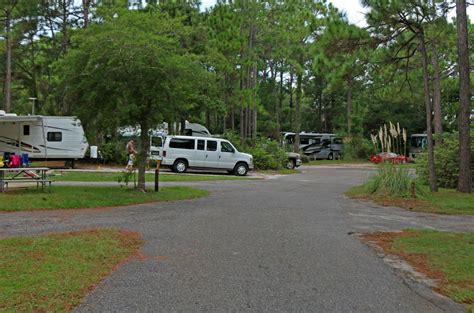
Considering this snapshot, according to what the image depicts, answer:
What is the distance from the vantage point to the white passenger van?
83.1 ft

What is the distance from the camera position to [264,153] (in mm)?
30828

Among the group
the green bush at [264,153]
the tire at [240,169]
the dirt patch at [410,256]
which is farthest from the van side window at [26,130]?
the dirt patch at [410,256]

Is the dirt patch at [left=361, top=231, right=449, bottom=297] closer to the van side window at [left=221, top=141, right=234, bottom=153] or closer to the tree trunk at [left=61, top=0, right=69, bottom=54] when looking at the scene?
the van side window at [left=221, top=141, right=234, bottom=153]

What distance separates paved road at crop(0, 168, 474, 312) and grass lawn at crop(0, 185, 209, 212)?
696mm

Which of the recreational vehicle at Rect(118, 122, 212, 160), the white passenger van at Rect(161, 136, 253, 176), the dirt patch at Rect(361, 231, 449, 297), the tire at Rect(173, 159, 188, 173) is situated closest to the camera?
the dirt patch at Rect(361, 231, 449, 297)

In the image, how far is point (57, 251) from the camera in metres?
6.60

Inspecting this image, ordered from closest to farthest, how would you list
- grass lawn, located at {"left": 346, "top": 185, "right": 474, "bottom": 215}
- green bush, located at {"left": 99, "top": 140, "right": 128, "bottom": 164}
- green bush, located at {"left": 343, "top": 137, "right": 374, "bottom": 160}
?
grass lawn, located at {"left": 346, "top": 185, "right": 474, "bottom": 215}, green bush, located at {"left": 99, "top": 140, "right": 128, "bottom": 164}, green bush, located at {"left": 343, "top": 137, "right": 374, "bottom": 160}

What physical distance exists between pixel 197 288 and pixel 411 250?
3.98 meters

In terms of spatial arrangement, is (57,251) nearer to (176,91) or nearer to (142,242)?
(142,242)

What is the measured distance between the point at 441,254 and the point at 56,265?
5.25 m

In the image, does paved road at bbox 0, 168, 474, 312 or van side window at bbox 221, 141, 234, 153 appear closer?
paved road at bbox 0, 168, 474, 312

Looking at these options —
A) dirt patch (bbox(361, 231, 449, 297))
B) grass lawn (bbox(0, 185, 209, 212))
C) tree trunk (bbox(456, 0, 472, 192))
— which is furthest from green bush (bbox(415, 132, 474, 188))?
dirt patch (bbox(361, 231, 449, 297))

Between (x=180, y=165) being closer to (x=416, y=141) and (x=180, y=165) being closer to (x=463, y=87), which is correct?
(x=463, y=87)

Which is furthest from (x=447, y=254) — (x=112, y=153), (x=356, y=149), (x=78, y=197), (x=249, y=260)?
(x=356, y=149)
